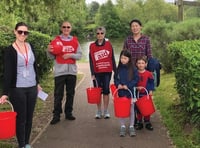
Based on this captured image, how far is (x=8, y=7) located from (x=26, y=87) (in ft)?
12.5

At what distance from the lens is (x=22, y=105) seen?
5.60 meters

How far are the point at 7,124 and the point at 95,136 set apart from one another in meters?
1.86

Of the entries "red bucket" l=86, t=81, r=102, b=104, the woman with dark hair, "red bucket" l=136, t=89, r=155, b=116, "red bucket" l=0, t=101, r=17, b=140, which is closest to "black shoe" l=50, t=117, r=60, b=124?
"red bucket" l=86, t=81, r=102, b=104

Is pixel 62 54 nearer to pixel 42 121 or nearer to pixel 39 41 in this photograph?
pixel 42 121

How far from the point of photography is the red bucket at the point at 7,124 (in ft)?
17.3

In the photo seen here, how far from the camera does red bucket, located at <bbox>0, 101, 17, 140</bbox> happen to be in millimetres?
5270

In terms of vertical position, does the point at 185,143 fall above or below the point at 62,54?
below

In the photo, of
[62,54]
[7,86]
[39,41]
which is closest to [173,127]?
[62,54]

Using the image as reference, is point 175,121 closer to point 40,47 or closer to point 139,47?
point 139,47

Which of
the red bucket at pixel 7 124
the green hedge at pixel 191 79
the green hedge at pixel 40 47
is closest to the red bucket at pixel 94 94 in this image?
the green hedge at pixel 191 79

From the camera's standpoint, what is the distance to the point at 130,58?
678cm

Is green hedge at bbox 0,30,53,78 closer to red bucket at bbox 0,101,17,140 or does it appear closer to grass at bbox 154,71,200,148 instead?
grass at bbox 154,71,200,148

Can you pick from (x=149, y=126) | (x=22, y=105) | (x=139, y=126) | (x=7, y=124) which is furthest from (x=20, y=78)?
(x=149, y=126)

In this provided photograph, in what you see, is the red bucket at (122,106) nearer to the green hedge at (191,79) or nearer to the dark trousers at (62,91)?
the green hedge at (191,79)
